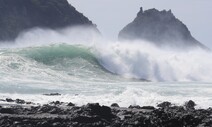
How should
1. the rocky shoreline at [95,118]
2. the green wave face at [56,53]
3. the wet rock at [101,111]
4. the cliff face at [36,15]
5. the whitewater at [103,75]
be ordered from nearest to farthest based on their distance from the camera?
1. the rocky shoreline at [95,118]
2. the wet rock at [101,111]
3. the whitewater at [103,75]
4. the green wave face at [56,53]
5. the cliff face at [36,15]

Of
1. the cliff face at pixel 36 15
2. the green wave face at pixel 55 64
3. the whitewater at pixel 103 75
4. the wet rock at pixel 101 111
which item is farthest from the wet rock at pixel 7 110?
the cliff face at pixel 36 15

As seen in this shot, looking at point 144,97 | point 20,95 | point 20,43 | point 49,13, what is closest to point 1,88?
point 20,95

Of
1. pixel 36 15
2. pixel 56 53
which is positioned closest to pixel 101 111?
pixel 56 53

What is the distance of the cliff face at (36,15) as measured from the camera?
12026cm

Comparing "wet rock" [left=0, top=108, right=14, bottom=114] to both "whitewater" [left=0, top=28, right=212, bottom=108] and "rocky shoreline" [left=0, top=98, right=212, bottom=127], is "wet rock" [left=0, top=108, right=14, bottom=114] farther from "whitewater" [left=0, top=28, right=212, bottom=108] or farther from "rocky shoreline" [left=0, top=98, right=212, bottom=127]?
"whitewater" [left=0, top=28, right=212, bottom=108]

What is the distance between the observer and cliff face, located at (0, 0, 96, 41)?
120m

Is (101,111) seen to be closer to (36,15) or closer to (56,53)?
(56,53)

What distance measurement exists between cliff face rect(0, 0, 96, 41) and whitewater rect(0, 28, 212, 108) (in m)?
45.6

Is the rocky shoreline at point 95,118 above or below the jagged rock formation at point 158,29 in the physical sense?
below

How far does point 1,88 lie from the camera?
4559 centimetres

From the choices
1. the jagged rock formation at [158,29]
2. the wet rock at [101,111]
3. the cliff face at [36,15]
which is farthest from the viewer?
the jagged rock formation at [158,29]

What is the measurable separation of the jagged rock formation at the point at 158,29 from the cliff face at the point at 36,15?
46.1ft

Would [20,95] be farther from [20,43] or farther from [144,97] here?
[20,43]

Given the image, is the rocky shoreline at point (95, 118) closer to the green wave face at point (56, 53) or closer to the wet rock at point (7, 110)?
the wet rock at point (7, 110)
